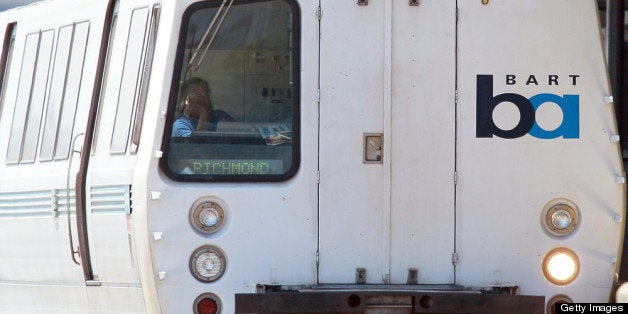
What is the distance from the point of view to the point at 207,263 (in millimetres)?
8422

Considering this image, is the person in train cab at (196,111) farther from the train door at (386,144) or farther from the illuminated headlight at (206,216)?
the train door at (386,144)

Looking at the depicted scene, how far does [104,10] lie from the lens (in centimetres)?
989

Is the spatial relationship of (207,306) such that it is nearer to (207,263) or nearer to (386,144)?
(207,263)

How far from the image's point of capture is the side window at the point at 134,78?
8.84 m

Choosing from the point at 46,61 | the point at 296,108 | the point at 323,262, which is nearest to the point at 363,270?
the point at 323,262

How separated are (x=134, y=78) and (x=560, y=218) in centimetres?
267

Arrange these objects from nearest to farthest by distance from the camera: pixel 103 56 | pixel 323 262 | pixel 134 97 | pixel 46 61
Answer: pixel 323 262
pixel 134 97
pixel 103 56
pixel 46 61

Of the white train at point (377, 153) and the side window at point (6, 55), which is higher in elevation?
the side window at point (6, 55)

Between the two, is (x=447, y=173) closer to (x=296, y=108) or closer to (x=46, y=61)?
(x=296, y=108)

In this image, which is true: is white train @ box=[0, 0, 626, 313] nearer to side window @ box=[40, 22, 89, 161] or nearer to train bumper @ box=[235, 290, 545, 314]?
train bumper @ box=[235, 290, 545, 314]

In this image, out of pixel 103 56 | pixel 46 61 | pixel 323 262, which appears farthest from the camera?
pixel 46 61

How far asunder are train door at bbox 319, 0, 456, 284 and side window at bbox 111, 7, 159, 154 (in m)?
1.10

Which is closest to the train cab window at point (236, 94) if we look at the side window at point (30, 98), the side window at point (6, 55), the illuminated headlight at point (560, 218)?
the illuminated headlight at point (560, 218)

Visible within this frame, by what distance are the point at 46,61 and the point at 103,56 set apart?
109 centimetres
